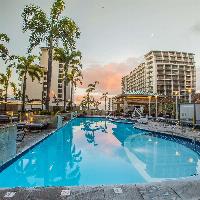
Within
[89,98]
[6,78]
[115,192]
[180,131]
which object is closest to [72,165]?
[115,192]

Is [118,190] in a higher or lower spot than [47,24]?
lower

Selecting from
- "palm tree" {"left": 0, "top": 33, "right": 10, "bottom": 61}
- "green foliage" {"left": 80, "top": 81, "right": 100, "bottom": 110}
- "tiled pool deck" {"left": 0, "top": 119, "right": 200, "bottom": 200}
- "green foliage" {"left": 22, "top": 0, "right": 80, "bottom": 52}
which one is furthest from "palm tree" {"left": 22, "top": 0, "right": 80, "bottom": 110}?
"green foliage" {"left": 80, "top": 81, "right": 100, "bottom": 110}

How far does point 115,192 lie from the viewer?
5.56 metres

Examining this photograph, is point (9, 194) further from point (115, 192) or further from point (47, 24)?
point (47, 24)

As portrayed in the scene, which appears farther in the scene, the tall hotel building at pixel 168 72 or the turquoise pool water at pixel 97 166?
the tall hotel building at pixel 168 72

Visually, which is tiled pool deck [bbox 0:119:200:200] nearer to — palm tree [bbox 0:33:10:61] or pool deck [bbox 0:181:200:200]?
pool deck [bbox 0:181:200:200]

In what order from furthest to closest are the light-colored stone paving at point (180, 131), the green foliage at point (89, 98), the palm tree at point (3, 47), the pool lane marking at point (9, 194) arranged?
the green foliage at point (89, 98) < the palm tree at point (3, 47) < the light-colored stone paving at point (180, 131) < the pool lane marking at point (9, 194)

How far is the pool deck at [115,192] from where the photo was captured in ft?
17.4

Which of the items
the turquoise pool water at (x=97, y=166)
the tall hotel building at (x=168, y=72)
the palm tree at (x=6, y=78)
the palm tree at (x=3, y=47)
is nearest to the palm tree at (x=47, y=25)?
the palm tree at (x=3, y=47)

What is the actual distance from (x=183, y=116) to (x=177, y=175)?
611 inches

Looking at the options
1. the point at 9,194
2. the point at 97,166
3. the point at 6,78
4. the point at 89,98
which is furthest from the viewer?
the point at 89,98

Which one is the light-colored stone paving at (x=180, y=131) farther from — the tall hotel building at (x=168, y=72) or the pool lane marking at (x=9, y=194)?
the tall hotel building at (x=168, y=72)

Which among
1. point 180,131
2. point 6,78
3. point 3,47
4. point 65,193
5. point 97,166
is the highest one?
point 6,78

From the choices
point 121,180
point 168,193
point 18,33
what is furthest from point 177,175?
point 18,33
